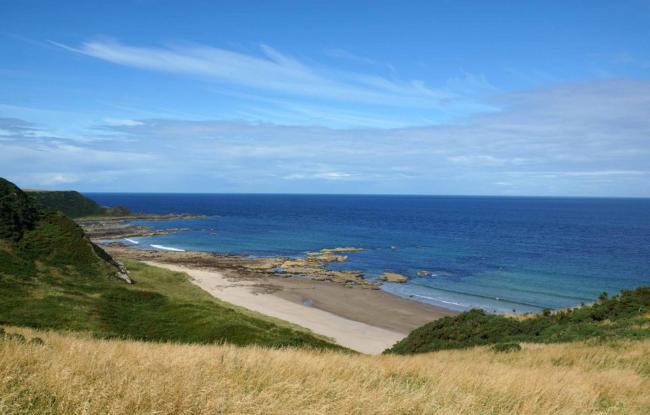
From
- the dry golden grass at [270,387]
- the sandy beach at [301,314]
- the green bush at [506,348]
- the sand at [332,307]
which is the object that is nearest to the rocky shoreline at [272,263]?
the sand at [332,307]

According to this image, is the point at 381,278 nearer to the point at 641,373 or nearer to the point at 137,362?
the point at 641,373

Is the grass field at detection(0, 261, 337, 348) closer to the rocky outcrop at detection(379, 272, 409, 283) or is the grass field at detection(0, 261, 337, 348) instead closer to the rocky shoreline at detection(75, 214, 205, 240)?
the rocky outcrop at detection(379, 272, 409, 283)

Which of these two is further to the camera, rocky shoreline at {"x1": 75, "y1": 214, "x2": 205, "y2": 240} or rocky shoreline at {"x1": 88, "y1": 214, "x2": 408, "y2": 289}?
rocky shoreline at {"x1": 75, "y1": 214, "x2": 205, "y2": 240}

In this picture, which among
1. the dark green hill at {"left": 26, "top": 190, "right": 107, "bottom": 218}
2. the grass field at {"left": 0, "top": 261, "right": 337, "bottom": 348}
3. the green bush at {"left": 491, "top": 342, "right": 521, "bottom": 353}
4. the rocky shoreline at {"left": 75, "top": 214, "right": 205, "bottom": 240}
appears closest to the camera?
the green bush at {"left": 491, "top": 342, "right": 521, "bottom": 353}

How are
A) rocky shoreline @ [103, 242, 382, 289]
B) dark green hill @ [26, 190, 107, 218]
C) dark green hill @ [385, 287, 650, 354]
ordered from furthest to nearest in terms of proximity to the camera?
dark green hill @ [26, 190, 107, 218]
rocky shoreline @ [103, 242, 382, 289]
dark green hill @ [385, 287, 650, 354]

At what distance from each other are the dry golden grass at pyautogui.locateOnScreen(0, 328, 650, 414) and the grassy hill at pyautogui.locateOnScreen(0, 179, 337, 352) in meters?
11.7

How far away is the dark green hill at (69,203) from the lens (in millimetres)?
138438

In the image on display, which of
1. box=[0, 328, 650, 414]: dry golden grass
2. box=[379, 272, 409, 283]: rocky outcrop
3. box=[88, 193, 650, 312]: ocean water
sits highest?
box=[0, 328, 650, 414]: dry golden grass

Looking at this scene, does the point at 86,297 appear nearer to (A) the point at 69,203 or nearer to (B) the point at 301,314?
(B) the point at 301,314

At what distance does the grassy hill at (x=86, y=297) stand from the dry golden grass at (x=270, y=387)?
459 inches

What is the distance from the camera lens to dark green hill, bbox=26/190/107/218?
138m

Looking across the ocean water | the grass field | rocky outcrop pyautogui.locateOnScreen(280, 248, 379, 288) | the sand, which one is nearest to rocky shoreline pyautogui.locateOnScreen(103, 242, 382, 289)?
rocky outcrop pyautogui.locateOnScreen(280, 248, 379, 288)

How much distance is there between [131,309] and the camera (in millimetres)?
33000

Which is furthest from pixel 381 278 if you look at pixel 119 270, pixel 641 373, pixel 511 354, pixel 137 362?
pixel 137 362
